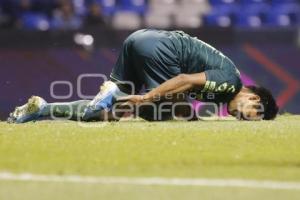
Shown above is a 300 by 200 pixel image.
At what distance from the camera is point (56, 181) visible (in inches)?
191

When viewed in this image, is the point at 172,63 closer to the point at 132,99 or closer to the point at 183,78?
the point at 183,78

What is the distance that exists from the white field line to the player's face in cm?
395

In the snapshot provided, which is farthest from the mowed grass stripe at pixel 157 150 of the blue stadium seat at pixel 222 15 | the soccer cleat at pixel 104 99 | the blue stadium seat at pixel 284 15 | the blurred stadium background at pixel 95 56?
the blue stadium seat at pixel 284 15

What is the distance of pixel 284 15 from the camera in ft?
49.3

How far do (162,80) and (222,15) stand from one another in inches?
260

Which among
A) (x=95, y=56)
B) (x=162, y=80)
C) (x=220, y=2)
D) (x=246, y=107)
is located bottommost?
(x=246, y=107)

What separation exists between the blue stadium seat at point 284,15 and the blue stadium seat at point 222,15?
71cm

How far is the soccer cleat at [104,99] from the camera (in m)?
8.50

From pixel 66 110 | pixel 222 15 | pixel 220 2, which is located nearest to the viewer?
pixel 66 110

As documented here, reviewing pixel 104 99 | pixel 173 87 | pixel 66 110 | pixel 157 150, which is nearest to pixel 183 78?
pixel 173 87

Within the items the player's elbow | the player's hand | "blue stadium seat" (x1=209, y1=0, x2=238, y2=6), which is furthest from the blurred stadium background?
"blue stadium seat" (x1=209, y1=0, x2=238, y2=6)

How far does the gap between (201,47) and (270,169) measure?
137 inches

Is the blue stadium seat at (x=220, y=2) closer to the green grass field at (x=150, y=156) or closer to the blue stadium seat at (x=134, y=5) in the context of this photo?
the blue stadium seat at (x=134, y=5)

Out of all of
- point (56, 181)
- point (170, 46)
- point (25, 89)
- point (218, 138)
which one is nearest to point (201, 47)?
point (170, 46)
